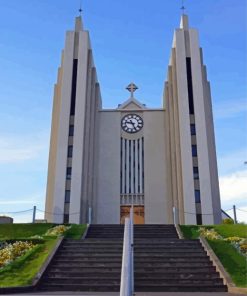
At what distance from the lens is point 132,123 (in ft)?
94.6

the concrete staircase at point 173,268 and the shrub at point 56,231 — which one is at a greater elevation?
the shrub at point 56,231

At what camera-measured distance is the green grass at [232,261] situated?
29.6ft

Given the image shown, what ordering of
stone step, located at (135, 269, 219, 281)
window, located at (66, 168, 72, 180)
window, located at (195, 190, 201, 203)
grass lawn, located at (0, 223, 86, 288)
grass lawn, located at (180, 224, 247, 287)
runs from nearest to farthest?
1. grass lawn, located at (0, 223, 86, 288)
2. grass lawn, located at (180, 224, 247, 287)
3. stone step, located at (135, 269, 219, 281)
4. window, located at (195, 190, 201, 203)
5. window, located at (66, 168, 72, 180)

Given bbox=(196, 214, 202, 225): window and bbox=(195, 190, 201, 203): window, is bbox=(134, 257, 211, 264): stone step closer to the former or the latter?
bbox=(196, 214, 202, 225): window

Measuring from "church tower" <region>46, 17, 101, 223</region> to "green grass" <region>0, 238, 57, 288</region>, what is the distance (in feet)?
38.1

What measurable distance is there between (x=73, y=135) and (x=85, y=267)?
16.4 meters

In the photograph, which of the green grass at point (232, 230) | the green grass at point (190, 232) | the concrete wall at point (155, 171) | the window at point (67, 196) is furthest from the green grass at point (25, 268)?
the concrete wall at point (155, 171)

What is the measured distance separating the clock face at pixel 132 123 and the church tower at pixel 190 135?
242 cm

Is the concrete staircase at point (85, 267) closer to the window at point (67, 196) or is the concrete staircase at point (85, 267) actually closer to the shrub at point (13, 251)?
the shrub at point (13, 251)

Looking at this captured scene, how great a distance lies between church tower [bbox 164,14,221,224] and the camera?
76.9ft

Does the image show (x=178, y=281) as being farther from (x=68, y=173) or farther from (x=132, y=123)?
(x=132, y=123)

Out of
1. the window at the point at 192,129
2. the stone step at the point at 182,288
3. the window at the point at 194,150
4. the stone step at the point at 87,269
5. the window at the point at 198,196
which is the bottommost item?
the stone step at the point at 182,288

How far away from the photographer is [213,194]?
2459 cm

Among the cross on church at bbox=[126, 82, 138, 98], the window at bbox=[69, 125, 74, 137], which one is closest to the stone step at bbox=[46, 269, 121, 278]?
the window at bbox=[69, 125, 74, 137]
